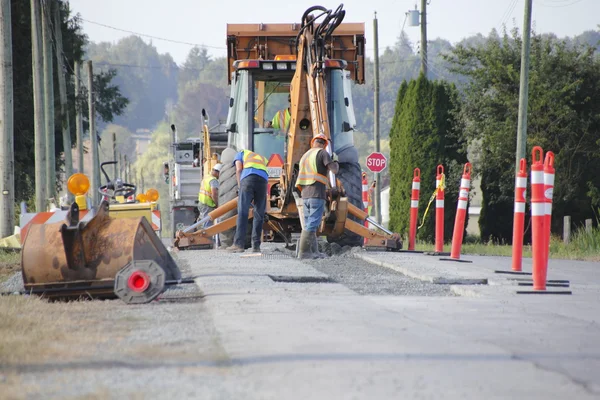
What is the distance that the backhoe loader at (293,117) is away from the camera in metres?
14.6

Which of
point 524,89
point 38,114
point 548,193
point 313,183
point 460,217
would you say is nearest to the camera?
point 548,193

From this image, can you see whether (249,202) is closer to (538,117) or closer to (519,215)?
(519,215)

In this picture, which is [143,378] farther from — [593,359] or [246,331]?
[593,359]

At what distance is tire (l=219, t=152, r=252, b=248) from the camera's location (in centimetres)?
1580

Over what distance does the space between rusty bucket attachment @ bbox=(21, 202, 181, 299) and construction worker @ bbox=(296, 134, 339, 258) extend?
15.1ft

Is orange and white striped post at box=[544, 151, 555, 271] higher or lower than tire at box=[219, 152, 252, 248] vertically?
higher

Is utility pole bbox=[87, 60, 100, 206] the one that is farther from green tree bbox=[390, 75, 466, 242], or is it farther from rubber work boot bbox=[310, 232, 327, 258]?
rubber work boot bbox=[310, 232, 327, 258]

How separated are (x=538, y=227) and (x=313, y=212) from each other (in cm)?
410

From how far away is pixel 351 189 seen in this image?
1575cm

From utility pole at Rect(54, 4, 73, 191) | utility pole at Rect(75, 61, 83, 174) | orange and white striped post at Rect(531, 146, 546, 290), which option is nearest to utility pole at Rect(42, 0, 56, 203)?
utility pole at Rect(54, 4, 73, 191)

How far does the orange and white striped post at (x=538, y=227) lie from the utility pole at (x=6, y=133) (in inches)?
540

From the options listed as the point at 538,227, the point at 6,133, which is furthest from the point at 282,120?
the point at 6,133

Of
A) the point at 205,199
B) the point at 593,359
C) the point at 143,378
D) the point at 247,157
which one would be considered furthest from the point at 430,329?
the point at 205,199

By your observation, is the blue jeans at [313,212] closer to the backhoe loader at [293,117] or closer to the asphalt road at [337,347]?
the backhoe loader at [293,117]
